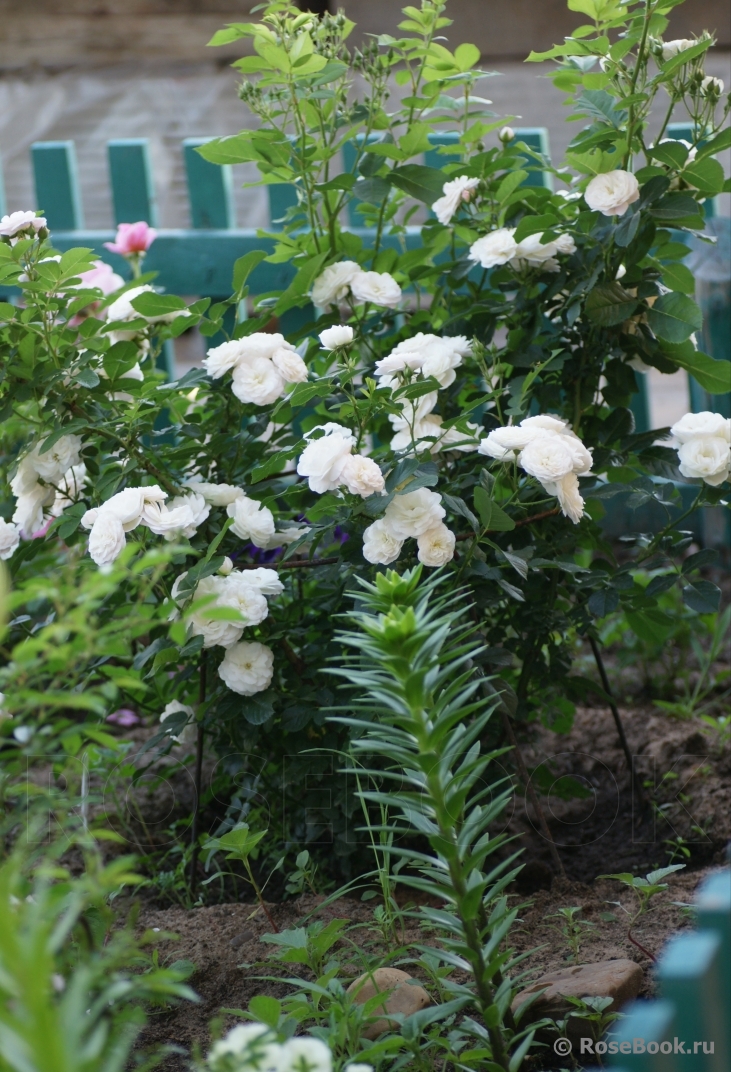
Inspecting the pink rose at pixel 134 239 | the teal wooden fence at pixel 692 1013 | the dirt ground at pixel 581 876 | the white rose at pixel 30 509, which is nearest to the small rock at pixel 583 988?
the dirt ground at pixel 581 876

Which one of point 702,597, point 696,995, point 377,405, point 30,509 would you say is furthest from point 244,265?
point 696,995

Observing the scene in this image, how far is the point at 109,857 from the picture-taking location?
1848mm

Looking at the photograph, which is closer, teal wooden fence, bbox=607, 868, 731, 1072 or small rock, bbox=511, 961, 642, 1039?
teal wooden fence, bbox=607, 868, 731, 1072

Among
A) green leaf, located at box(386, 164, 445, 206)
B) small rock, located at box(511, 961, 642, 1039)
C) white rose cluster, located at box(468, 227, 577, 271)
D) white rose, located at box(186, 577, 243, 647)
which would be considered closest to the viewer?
small rock, located at box(511, 961, 642, 1039)

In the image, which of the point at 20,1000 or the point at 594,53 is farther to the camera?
the point at 594,53

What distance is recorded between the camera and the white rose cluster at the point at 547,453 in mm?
1290

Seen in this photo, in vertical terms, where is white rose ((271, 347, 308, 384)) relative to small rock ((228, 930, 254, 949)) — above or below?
above

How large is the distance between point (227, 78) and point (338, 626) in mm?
3545

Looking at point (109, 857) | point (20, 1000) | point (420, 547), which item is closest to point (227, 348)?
point (420, 547)

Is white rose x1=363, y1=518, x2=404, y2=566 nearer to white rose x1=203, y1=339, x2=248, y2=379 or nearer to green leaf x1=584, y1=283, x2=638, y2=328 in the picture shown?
white rose x1=203, y1=339, x2=248, y2=379

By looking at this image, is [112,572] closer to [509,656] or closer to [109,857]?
[509,656]

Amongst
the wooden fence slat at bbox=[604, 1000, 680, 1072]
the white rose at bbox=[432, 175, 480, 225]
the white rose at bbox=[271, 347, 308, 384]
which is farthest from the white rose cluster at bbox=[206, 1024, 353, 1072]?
the white rose at bbox=[432, 175, 480, 225]

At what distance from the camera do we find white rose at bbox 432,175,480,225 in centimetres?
166

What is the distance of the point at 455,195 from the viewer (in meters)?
1.66
